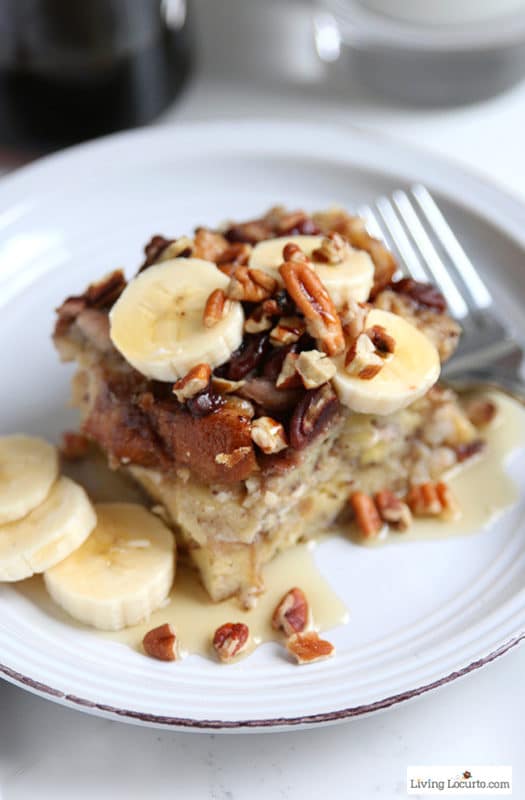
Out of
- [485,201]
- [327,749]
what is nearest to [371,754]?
[327,749]

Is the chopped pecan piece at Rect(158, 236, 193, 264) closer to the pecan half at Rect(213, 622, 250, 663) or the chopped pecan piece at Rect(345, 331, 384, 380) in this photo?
the chopped pecan piece at Rect(345, 331, 384, 380)

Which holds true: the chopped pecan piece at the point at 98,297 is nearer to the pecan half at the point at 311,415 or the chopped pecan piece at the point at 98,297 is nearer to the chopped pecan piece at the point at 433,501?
the pecan half at the point at 311,415

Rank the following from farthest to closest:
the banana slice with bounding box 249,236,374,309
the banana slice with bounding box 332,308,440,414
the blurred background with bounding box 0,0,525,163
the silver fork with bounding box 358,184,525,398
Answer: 1. the blurred background with bounding box 0,0,525,163
2. the silver fork with bounding box 358,184,525,398
3. the banana slice with bounding box 249,236,374,309
4. the banana slice with bounding box 332,308,440,414

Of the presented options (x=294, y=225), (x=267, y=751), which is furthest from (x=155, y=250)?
(x=267, y=751)

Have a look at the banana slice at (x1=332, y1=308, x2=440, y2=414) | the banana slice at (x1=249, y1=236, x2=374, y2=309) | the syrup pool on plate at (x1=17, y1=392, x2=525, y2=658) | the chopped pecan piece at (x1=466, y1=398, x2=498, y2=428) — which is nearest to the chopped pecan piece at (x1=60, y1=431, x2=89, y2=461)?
the syrup pool on plate at (x1=17, y1=392, x2=525, y2=658)

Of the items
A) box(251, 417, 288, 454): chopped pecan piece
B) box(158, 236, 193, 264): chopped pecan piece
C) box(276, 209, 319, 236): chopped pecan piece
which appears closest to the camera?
box(251, 417, 288, 454): chopped pecan piece
